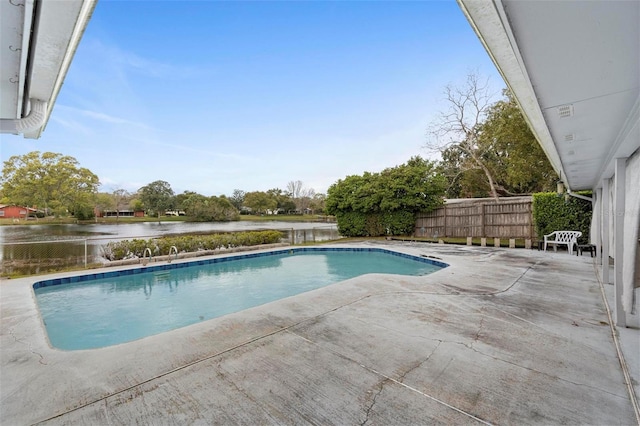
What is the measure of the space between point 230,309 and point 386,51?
9.26 metres

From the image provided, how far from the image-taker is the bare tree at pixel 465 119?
13.5 m

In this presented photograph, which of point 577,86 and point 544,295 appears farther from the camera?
point 544,295

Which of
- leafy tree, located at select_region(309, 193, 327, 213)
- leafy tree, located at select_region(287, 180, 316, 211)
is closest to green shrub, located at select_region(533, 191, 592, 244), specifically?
leafy tree, located at select_region(309, 193, 327, 213)

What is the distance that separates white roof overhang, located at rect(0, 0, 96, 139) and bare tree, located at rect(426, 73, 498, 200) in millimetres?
15375

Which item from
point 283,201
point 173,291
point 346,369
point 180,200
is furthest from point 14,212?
point 346,369

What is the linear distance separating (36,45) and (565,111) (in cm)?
363

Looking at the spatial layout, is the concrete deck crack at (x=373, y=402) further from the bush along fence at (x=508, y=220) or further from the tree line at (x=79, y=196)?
the tree line at (x=79, y=196)

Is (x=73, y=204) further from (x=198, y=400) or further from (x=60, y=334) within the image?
(x=198, y=400)

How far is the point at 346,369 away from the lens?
88.1 inches

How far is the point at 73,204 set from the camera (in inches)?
1219

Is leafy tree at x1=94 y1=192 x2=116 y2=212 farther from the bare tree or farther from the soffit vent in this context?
the soffit vent

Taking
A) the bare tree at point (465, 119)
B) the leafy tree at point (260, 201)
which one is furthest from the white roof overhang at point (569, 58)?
the leafy tree at point (260, 201)

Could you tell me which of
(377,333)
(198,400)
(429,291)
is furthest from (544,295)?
(198,400)

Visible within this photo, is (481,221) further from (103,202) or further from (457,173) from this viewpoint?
(103,202)
